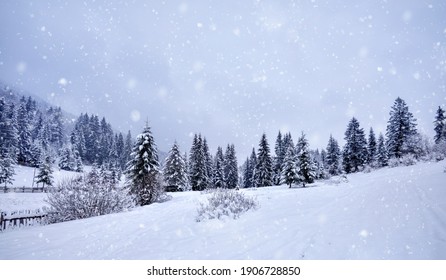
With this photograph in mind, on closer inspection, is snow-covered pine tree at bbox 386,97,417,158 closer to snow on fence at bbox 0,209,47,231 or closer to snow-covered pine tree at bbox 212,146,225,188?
snow-covered pine tree at bbox 212,146,225,188

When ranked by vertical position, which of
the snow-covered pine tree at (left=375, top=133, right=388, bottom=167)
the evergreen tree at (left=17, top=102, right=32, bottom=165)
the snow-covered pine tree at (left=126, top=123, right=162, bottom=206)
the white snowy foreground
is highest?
the evergreen tree at (left=17, top=102, right=32, bottom=165)

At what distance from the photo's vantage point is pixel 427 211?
19.4 ft

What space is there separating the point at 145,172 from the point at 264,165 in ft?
91.2

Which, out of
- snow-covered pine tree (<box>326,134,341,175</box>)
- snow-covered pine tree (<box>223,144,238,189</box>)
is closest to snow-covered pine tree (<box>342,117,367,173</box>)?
snow-covered pine tree (<box>326,134,341,175</box>)

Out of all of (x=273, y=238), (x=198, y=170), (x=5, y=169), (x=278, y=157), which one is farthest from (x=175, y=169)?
(x=273, y=238)

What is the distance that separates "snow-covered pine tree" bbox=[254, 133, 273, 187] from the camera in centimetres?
5028

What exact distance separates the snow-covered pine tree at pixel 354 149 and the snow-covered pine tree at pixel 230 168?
23.9 metres

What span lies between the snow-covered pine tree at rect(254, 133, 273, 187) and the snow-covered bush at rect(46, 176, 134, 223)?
36555 millimetres

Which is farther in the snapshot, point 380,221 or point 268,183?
point 268,183
